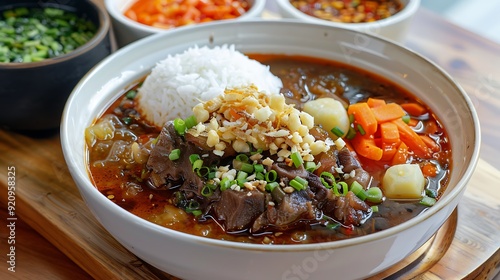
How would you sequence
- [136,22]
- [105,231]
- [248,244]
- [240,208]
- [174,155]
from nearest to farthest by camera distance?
[248,244]
[240,208]
[174,155]
[105,231]
[136,22]

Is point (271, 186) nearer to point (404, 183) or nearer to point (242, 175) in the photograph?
point (242, 175)

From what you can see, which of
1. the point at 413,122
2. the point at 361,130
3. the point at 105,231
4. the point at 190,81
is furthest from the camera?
the point at 190,81

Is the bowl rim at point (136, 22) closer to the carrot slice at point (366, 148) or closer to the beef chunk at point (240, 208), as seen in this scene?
the carrot slice at point (366, 148)

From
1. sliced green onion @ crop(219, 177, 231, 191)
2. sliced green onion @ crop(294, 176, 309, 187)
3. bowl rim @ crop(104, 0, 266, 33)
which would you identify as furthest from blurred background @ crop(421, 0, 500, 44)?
sliced green onion @ crop(219, 177, 231, 191)

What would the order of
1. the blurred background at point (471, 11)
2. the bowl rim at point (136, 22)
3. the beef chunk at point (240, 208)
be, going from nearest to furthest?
the beef chunk at point (240, 208) → the bowl rim at point (136, 22) → the blurred background at point (471, 11)

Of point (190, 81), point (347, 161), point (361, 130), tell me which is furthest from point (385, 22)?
point (347, 161)

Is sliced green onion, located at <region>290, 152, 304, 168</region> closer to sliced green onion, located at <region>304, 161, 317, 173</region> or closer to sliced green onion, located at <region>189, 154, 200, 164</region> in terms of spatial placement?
sliced green onion, located at <region>304, 161, 317, 173</region>

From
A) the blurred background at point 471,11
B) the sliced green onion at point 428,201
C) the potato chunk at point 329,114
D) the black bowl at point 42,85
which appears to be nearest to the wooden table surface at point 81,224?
the black bowl at point 42,85

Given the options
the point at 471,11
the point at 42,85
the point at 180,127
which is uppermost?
the point at 180,127
